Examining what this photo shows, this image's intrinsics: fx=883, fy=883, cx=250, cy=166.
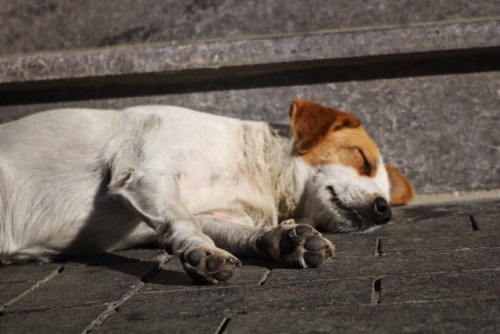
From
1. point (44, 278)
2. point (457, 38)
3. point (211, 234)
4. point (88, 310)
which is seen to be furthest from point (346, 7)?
point (88, 310)

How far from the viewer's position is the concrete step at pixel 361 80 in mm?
5152

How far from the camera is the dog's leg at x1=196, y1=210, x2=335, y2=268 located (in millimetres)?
3398

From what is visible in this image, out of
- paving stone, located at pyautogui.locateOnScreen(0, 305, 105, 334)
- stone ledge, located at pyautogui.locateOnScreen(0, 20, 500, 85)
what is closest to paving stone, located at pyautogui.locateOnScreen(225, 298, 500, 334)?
paving stone, located at pyautogui.locateOnScreen(0, 305, 105, 334)

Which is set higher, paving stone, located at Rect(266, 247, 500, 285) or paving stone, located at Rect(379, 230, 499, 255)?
paving stone, located at Rect(266, 247, 500, 285)

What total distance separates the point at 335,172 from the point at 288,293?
1620 mm

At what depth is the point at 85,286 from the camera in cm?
338

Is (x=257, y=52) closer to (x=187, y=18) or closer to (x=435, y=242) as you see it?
(x=187, y=18)

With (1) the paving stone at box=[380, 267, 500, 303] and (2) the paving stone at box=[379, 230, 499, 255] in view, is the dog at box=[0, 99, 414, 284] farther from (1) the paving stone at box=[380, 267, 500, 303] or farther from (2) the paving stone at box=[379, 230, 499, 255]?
(1) the paving stone at box=[380, 267, 500, 303]

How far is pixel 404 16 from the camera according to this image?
5457 mm

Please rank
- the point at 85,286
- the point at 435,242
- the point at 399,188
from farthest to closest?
the point at 399,188, the point at 435,242, the point at 85,286

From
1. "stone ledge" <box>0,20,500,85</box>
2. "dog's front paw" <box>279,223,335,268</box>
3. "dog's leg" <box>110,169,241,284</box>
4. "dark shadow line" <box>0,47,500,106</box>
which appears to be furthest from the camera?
"dark shadow line" <box>0,47,500,106</box>

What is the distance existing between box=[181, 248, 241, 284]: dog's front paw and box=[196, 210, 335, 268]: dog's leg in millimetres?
277

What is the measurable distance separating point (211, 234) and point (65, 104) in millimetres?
1797

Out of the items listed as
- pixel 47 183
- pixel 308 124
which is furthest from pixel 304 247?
pixel 47 183
